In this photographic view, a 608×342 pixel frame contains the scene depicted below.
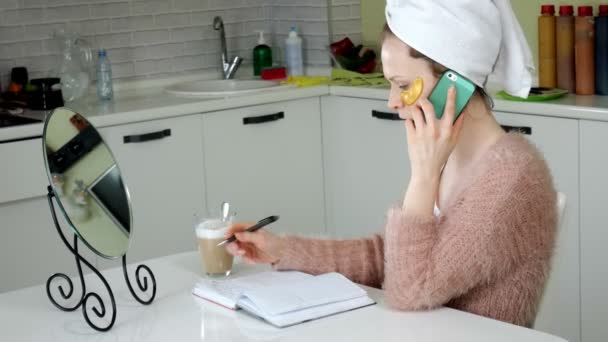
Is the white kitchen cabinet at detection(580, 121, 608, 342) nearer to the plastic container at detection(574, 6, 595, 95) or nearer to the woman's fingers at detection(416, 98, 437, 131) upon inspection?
the plastic container at detection(574, 6, 595, 95)

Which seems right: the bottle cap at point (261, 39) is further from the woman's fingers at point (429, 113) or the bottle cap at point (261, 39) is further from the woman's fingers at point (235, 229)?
the woman's fingers at point (429, 113)

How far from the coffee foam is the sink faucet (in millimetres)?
2610

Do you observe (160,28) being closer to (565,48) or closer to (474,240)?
(565,48)

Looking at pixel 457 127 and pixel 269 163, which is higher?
pixel 457 127

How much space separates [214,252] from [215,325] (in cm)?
31

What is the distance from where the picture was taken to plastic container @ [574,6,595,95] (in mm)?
3842

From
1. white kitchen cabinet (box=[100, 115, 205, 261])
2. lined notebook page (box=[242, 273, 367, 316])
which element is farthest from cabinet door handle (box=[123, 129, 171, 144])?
lined notebook page (box=[242, 273, 367, 316])

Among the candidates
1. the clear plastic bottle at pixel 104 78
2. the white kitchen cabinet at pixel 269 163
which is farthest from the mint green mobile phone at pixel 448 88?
the clear plastic bottle at pixel 104 78

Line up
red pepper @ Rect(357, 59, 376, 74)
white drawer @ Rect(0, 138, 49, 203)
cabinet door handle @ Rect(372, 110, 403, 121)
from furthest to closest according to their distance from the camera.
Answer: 1. red pepper @ Rect(357, 59, 376, 74)
2. cabinet door handle @ Rect(372, 110, 403, 121)
3. white drawer @ Rect(0, 138, 49, 203)

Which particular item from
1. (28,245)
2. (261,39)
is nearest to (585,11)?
(261,39)

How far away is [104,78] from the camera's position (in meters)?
4.45

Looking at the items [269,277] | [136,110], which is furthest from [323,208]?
[269,277]

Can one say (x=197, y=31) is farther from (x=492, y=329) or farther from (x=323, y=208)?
(x=492, y=329)

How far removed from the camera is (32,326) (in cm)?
207
